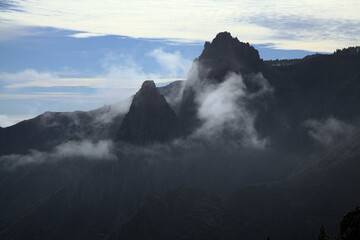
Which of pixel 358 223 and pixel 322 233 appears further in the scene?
pixel 322 233

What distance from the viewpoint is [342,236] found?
409ft

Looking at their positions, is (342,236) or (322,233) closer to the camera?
(342,236)

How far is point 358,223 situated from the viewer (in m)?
125

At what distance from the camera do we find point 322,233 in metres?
139

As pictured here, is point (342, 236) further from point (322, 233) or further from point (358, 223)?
point (322, 233)

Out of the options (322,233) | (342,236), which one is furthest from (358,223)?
(322,233)

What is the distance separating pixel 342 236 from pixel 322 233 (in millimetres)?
14587

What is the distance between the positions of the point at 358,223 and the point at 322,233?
631 inches
